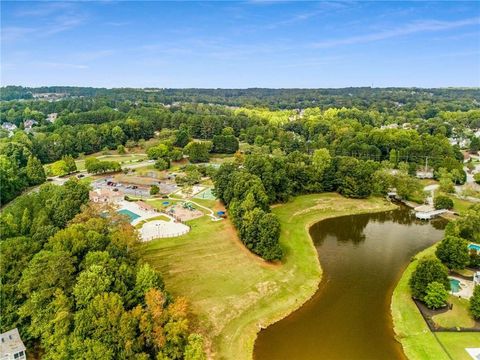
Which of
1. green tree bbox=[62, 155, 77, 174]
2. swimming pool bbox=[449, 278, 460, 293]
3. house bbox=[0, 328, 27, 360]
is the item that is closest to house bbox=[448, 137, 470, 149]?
swimming pool bbox=[449, 278, 460, 293]

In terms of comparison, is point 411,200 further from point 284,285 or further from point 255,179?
point 284,285

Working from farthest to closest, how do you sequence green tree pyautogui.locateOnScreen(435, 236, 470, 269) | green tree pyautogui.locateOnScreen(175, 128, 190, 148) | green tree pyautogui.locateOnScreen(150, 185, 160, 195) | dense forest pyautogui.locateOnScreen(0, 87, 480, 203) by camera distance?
1. green tree pyautogui.locateOnScreen(175, 128, 190, 148)
2. dense forest pyautogui.locateOnScreen(0, 87, 480, 203)
3. green tree pyautogui.locateOnScreen(150, 185, 160, 195)
4. green tree pyautogui.locateOnScreen(435, 236, 470, 269)

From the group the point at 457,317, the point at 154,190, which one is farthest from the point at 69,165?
the point at 457,317

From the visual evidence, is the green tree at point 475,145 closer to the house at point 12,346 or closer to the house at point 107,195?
the house at point 107,195

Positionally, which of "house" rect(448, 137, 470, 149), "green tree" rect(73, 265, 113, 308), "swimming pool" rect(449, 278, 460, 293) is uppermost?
"green tree" rect(73, 265, 113, 308)

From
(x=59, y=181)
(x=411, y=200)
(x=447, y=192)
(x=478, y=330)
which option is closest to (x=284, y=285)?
(x=478, y=330)

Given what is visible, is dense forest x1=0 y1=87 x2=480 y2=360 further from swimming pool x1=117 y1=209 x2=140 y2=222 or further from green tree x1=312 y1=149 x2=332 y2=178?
swimming pool x1=117 y1=209 x2=140 y2=222

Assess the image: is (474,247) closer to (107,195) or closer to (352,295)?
(352,295)
